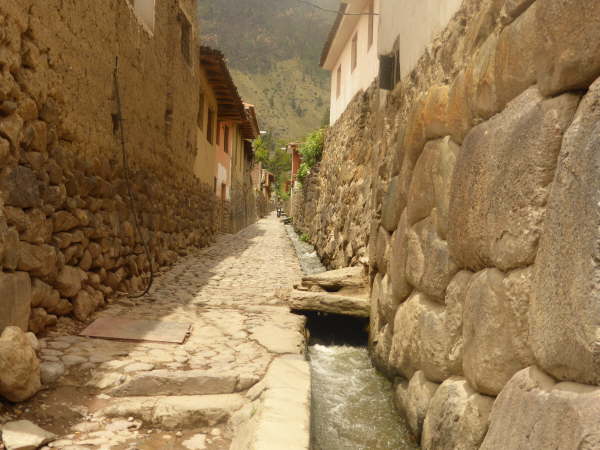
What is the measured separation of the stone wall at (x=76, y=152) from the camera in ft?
9.84

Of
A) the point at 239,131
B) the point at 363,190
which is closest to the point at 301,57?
the point at 239,131

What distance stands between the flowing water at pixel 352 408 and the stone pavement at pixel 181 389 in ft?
1.06

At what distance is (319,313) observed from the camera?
5.27 meters

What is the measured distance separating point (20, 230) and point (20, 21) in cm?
132

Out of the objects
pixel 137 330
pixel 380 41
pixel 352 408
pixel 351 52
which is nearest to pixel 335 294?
pixel 352 408

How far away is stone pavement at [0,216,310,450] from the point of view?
94.8 inches

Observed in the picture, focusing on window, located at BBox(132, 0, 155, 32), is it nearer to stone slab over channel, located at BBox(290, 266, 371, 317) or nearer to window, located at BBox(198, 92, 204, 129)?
stone slab over channel, located at BBox(290, 266, 371, 317)

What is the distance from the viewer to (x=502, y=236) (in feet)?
6.14

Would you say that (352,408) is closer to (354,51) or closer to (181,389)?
(181,389)

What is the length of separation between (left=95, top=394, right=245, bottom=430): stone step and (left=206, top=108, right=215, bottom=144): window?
9.73 m

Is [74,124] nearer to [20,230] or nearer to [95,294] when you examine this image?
Answer: [20,230]

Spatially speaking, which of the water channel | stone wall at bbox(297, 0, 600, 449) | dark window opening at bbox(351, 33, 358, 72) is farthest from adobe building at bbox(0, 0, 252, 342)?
dark window opening at bbox(351, 33, 358, 72)

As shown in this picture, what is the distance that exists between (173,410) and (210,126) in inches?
409

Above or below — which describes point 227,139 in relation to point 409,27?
above
